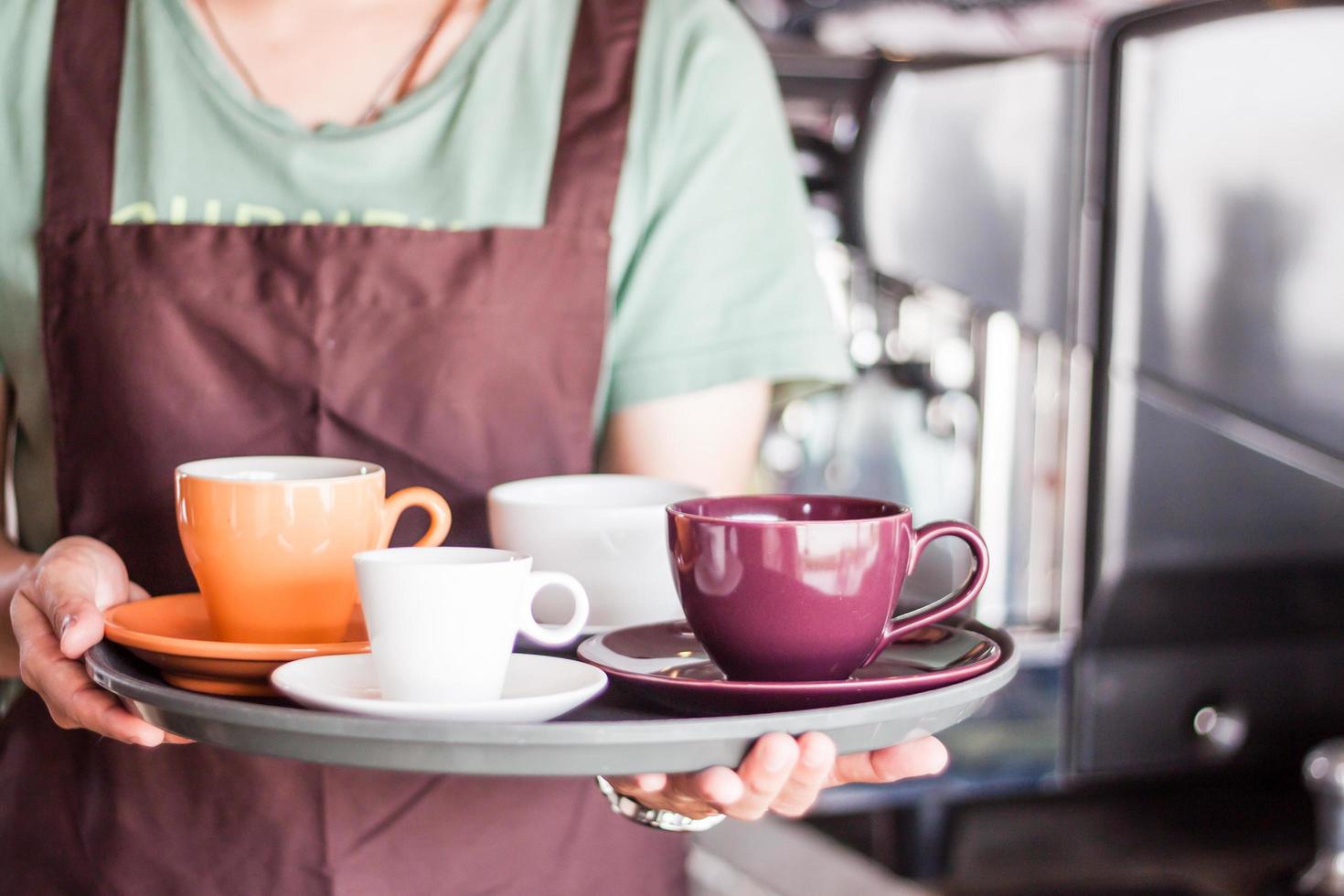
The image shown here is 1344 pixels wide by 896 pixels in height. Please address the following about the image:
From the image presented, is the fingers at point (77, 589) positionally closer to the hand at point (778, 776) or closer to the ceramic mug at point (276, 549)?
the ceramic mug at point (276, 549)

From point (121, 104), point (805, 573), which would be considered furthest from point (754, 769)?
point (121, 104)

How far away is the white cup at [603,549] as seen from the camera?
0.74 meters

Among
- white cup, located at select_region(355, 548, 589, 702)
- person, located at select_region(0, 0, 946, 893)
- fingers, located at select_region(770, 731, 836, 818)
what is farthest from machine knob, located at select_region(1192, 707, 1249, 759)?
white cup, located at select_region(355, 548, 589, 702)

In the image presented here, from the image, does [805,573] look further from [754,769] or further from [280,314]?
[280,314]

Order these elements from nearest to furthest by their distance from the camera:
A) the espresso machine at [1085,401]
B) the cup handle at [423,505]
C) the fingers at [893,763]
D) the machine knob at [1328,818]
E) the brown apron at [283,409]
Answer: the fingers at [893,763] → the cup handle at [423,505] → the brown apron at [283,409] → the machine knob at [1328,818] → the espresso machine at [1085,401]

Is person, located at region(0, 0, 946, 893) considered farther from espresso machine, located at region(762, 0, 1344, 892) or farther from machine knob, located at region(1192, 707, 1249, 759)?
Result: machine knob, located at region(1192, 707, 1249, 759)

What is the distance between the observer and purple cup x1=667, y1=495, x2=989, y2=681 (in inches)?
24.3

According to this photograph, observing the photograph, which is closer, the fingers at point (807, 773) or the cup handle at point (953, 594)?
the fingers at point (807, 773)

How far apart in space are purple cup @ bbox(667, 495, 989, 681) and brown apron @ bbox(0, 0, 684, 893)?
0.30 metres

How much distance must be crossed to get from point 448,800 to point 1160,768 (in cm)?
144

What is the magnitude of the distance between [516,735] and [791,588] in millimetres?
162

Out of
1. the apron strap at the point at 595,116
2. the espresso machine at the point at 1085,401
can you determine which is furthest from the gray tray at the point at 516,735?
the espresso machine at the point at 1085,401

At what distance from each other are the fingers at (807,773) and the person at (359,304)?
0.32 meters

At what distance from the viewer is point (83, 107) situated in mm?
912
